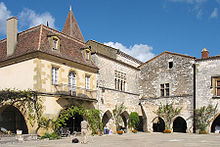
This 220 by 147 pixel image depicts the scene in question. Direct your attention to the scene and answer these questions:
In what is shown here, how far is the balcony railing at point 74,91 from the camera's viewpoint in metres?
17.8

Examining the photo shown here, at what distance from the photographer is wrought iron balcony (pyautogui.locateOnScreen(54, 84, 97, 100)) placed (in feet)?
58.3

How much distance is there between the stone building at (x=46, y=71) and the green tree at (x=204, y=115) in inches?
351

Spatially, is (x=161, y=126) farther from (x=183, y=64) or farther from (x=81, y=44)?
(x=81, y=44)

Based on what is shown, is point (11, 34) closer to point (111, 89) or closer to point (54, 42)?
point (54, 42)

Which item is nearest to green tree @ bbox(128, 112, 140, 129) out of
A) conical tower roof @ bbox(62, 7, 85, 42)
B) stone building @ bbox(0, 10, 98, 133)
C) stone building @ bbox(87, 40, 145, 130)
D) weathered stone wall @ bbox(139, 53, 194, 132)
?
stone building @ bbox(87, 40, 145, 130)

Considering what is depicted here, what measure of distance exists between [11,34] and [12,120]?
244 inches

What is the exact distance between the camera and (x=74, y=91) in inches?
753

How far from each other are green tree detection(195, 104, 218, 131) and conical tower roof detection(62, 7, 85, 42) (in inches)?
577

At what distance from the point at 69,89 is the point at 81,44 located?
5.00m

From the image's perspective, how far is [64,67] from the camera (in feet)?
61.3

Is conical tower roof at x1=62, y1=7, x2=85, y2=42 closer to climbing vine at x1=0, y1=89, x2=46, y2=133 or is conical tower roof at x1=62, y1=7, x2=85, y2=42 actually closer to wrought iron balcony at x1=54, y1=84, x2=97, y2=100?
wrought iron balcony at x1=54, y1=84, x2=97, y2=100

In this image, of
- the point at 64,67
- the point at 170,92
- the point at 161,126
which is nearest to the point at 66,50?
the point at 64,67

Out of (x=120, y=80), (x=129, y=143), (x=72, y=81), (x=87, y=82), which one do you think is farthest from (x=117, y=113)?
(x=129, y=143)

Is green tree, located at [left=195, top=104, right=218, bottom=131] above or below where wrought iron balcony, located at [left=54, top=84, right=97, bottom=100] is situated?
below
